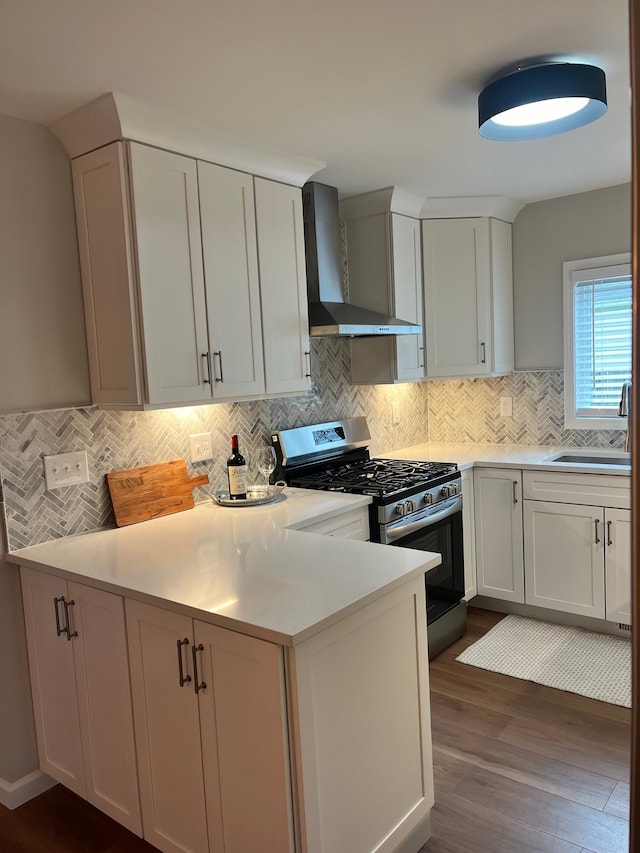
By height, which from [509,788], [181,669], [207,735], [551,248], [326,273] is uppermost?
[551,248]

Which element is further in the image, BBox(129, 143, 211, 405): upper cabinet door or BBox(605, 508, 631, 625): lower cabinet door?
BBox(605, 508, 631, 625): lower cabinet door

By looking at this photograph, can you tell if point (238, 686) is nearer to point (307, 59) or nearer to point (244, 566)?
point (244, 566)

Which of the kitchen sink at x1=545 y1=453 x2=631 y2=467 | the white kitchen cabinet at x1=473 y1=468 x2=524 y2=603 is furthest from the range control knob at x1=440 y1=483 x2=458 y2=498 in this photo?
the kitchen sink at x1=545 y1=453 x2=631 y2=467

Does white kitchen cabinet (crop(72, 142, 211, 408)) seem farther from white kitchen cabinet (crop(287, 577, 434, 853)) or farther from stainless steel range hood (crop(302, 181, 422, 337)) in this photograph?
white kitchen cabinet (crop(287, 577, 434, 853))

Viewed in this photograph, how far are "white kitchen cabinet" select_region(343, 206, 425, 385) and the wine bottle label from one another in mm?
1166

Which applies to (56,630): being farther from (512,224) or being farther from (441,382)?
(512,224)

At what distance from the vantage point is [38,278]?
227cm

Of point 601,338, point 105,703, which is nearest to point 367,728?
point 105,703

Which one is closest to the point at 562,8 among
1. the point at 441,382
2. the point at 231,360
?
the point at 231,360

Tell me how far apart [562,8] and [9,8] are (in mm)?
1399

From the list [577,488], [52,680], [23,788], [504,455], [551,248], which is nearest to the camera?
[52,680]

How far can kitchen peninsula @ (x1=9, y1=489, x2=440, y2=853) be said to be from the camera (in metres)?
1.50

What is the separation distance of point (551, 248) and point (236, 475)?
2427 millimetres

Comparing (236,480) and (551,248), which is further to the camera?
(551,248)
